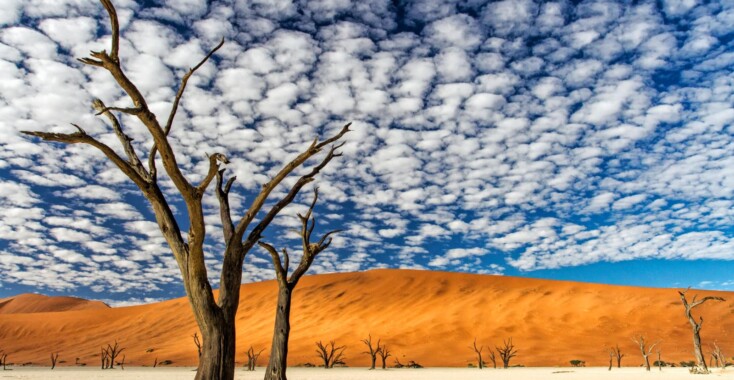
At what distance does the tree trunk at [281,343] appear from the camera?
37.7ft

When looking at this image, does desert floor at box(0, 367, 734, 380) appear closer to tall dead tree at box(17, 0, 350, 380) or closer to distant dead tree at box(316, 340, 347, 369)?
distant dead tree at box(316, 340, 347, 369)

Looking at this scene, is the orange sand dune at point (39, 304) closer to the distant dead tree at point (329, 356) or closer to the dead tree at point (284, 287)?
the distant dead tree at point (329, 356)

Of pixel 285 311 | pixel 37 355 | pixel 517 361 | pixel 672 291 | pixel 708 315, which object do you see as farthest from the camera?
pixel 37 355

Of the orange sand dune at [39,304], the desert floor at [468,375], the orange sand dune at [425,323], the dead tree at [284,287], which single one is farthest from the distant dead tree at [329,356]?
the orange sand dune at [39,304]

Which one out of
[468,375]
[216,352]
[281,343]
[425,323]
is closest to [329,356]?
[425,323]

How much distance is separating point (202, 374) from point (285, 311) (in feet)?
19.4

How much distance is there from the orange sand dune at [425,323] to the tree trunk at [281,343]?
23549 mm

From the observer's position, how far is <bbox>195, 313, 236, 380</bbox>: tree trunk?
6.29 metres

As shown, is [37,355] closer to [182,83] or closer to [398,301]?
[398,301]

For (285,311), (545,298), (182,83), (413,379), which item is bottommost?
(413,379)

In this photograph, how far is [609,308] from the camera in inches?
1672

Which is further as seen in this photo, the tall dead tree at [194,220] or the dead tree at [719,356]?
the dead tree at [719,356]

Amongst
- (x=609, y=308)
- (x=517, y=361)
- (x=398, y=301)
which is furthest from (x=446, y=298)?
(x=517, y=361)

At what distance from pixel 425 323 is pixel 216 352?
3884 cm
